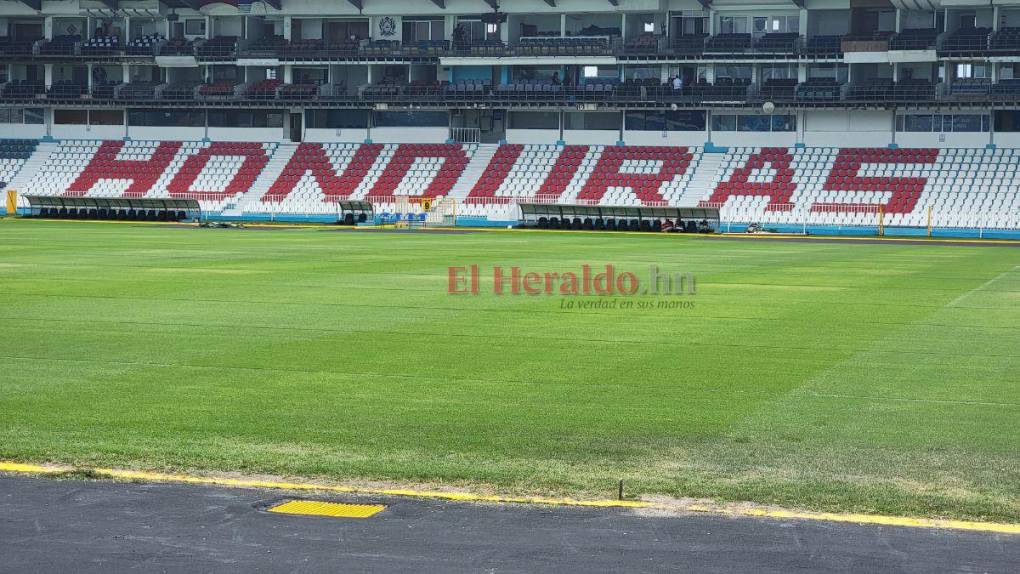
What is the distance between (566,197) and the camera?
220 ft

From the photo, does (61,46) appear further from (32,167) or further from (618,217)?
(618,217)

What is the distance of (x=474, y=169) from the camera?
2820 inches

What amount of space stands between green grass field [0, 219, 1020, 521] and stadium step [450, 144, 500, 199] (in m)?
44.9

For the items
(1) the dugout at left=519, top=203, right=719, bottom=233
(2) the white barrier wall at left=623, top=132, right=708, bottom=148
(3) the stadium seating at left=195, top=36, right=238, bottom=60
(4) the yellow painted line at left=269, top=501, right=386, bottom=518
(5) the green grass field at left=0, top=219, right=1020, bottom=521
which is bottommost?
(4) the yellow painted line at left=269, top=501, right=386, bottom=518

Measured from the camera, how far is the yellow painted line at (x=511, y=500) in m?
7.75

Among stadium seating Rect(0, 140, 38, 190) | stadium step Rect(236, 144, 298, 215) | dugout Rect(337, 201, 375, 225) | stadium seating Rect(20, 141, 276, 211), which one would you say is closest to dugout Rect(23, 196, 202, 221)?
stadium step Rect(236, 144, 298, 215)

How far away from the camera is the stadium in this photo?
24.8 feet

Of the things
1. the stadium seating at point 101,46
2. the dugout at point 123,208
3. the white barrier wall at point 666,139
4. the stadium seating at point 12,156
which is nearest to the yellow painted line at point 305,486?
the dugout at point 123,208

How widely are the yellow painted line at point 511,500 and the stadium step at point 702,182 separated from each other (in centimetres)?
5694

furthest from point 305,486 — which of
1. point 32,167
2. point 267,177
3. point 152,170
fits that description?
point 32,167

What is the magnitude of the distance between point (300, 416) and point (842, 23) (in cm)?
6606

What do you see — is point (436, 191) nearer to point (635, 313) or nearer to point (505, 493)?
point (635, 313)

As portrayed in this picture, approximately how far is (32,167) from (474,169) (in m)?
27.1

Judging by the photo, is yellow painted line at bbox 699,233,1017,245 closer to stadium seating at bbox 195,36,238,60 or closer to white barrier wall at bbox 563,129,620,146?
white barrier wall at bbox 563,129,620,146
